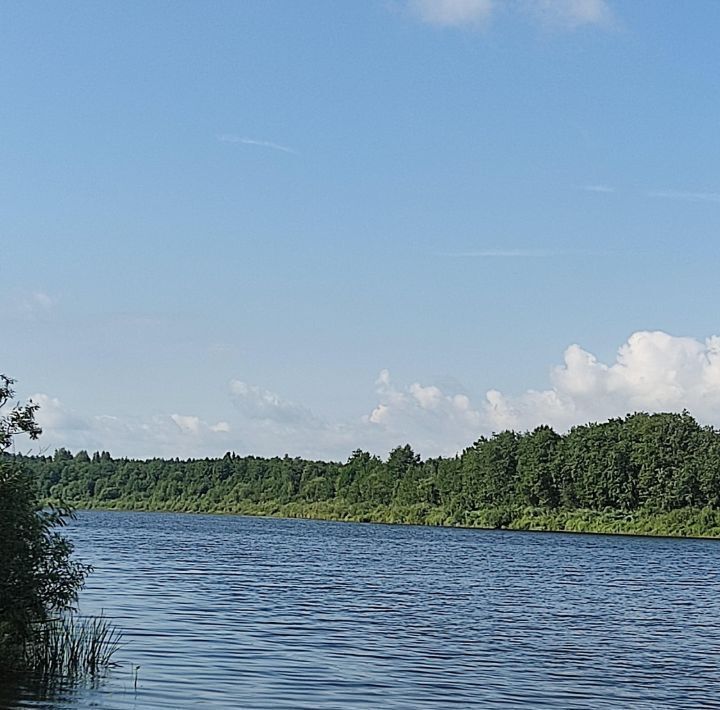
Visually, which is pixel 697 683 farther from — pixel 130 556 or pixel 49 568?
pixel 130 556

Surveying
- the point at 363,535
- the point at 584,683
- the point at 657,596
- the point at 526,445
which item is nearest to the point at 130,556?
the point at 657,596

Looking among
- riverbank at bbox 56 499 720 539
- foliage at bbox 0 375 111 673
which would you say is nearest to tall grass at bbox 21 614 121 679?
foliage at bbox 0 375 111 673

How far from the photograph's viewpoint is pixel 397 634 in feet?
110

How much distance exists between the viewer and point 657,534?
119 metres

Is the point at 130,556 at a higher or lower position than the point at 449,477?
lower

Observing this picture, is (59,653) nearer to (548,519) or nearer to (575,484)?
(548,519)

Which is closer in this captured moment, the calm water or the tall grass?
the tall grass

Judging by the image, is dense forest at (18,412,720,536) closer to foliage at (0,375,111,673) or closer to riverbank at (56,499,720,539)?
riverbank at (56,499,720,539)

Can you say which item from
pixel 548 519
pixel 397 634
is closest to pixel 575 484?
pixel 548 519

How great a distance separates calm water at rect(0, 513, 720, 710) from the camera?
23.9 m

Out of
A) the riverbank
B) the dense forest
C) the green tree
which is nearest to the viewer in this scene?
the green tree

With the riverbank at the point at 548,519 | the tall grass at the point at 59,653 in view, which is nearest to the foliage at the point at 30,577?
the tall grass at the point at 59,653

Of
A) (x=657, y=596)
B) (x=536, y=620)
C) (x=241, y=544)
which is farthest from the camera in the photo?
(x=241, y=544)

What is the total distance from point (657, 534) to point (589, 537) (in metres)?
9.68
